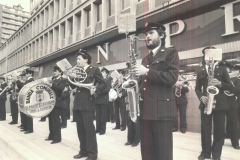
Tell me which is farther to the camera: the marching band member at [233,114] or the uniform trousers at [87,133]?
the marching band member at [233,114]

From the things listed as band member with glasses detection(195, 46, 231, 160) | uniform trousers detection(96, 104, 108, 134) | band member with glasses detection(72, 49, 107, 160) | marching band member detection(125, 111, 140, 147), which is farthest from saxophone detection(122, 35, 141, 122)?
uniform trousers detection(96, 104, 108, 134)

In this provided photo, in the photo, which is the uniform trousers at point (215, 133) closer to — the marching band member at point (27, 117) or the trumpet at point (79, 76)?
the trumpet at point (79, 76)

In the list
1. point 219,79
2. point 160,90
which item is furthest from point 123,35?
point 160,90

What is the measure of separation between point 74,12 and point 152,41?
17377 millimetres

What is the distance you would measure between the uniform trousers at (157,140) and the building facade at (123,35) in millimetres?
1132

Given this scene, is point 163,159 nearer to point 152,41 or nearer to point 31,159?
point 152,41

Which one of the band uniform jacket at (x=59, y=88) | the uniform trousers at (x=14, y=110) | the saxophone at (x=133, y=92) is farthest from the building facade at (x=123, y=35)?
the uniform trousers at (x=14, y=110)

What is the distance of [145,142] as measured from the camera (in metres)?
2.77

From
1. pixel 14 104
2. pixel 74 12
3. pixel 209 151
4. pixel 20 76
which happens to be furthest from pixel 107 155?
pixel 74 12

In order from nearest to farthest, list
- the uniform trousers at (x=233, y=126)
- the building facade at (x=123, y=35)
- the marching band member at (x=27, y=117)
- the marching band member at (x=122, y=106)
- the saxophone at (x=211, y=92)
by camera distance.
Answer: the saxophone at (x=211, y=92), the uniform trousers at (x=233, y=126), the marching band member at (x=122, y=106), the marching band member at (x=27, y=117), the building facade at (x=123, y=35)

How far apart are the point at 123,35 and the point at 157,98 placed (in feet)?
34.5

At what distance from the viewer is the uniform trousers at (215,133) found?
13.7 ft

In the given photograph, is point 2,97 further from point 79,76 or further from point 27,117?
point 79,76

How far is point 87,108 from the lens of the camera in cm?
449
